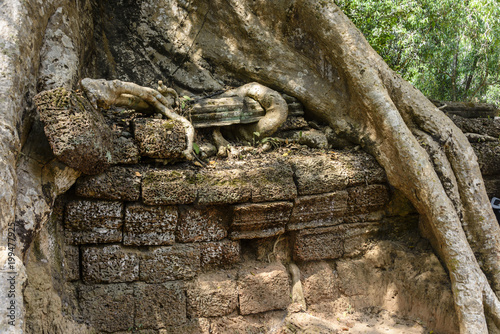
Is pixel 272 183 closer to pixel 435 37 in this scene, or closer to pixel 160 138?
pixel 160 138

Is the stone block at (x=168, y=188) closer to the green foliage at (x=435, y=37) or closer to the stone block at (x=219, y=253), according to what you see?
the stone block at (x=219, y=253)

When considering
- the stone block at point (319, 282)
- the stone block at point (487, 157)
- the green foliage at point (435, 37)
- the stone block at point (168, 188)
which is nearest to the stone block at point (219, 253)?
the stone block at point (168, 188)

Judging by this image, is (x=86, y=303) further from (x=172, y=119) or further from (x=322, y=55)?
(x=322, y=55)

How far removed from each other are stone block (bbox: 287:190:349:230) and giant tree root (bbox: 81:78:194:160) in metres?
1.05

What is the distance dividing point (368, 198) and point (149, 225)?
2.03 meters

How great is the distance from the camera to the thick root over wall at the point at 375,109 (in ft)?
11.4

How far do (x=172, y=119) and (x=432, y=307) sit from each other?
2.84 metres

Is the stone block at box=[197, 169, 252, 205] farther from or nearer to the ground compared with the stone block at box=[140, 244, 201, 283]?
farther from the ground

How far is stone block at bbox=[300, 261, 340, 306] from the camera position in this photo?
3.69 m

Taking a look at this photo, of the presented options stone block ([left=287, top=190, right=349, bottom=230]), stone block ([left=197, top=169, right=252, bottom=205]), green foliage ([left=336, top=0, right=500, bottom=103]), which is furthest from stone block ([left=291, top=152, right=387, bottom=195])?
green foliage ([left=336, top=0, right=500, bottom=103])

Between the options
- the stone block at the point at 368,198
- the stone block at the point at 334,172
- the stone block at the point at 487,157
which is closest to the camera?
the stone block at the point at 334,172

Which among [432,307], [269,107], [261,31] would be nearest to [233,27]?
[261,31]

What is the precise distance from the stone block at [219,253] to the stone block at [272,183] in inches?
17.9

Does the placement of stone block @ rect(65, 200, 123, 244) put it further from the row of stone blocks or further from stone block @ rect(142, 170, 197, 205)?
the row of stone blocks
